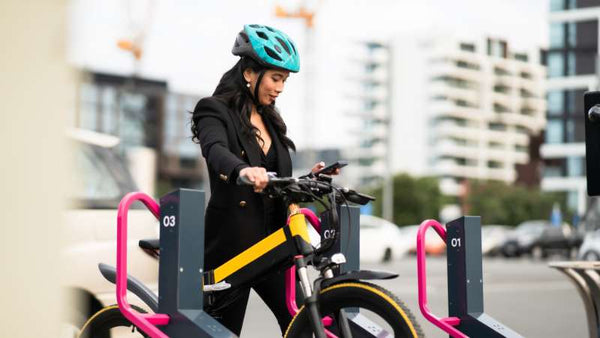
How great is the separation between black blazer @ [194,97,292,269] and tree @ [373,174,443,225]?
96.8 m

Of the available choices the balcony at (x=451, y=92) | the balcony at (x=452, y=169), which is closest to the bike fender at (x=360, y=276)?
the balcony at (x=452, y=169)

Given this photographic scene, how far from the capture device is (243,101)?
4.15 metres

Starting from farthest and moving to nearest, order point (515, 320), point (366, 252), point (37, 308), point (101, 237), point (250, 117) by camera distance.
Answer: point (366, 252), point (515, 320), point (101, 237), point (250, 117), point (37, 308)

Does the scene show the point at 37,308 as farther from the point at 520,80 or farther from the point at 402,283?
the point at 520,80

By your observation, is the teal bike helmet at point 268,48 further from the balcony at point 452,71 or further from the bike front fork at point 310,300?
the balcony at point 452,71

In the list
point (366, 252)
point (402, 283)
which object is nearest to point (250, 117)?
point (402, 283)

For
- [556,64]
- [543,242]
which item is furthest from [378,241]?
[556,64]

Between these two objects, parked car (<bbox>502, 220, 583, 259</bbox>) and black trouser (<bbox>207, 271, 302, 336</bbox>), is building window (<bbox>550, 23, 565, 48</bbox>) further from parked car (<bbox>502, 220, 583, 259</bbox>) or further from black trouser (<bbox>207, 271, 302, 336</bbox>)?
black trouser (<bbox>207, 271, 302, 336</bbox>)

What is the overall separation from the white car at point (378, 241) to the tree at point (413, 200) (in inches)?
2705

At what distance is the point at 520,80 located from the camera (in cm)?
14188

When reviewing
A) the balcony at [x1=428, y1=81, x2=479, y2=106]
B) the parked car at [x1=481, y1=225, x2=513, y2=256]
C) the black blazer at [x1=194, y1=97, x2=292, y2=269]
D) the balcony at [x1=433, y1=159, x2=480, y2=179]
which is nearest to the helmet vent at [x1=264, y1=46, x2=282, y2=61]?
the black blazer at [x1=194, y1=97, x2=292, y2=269]

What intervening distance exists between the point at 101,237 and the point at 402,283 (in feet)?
43.4

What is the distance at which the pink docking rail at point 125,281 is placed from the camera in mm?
3816

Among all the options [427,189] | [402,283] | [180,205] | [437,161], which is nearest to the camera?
[180,205]
